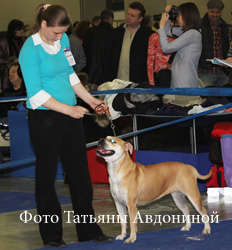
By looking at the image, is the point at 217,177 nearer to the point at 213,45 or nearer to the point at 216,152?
the point at 216,152

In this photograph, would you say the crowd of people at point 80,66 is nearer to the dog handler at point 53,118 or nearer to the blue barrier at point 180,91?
the dog handler at point 53,118

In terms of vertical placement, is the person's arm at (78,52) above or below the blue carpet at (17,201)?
above

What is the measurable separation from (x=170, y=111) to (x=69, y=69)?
2878 mm

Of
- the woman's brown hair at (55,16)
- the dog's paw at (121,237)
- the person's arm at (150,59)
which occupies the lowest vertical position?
the dog's paw at (121,237)

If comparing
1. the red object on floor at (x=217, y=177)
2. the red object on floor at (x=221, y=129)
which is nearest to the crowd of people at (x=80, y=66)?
the red object on floor at (x=221, y=129)

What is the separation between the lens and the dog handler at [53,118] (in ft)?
14.0

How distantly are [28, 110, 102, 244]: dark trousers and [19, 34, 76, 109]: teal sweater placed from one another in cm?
14

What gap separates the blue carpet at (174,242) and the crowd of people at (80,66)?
0.14 m

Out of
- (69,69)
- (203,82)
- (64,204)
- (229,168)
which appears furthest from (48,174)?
(203,82)

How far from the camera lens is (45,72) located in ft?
14.1

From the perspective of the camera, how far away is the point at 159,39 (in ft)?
25.2

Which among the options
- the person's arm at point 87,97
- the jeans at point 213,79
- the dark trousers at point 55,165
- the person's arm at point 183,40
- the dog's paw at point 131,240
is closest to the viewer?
the dark trousers at point 55,165

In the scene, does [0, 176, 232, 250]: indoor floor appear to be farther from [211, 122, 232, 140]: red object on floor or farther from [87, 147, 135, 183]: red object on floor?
[211, 122, 232, 140]: red object on floor

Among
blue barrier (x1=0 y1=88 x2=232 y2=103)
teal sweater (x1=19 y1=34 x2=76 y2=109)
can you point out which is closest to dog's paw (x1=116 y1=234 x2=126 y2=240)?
teal sweater (x1=19 y1=34 x2=76 y2=109)
